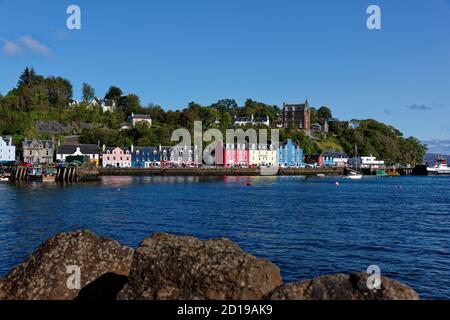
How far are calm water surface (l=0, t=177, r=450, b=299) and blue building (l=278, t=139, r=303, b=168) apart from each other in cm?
11458

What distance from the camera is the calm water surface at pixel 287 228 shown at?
24.2 m

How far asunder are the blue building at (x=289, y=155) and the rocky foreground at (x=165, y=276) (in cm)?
16393

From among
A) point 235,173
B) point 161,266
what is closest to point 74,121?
point 235,173

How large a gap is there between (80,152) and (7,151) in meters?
21.1

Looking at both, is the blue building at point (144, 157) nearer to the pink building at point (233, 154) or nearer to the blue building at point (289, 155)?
the pink building at point (233, 154)

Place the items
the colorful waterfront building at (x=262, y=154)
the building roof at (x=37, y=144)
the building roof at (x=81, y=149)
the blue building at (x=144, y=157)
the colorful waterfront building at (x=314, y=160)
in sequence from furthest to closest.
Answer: the colorful waterfront building at (x=314, y=160)
the colorful waterfront building at (x=262, y=154)
the blue building at (x=144, y=157)
the building roof at (x=37, y=144)
the building roof at (x=81, y=149)

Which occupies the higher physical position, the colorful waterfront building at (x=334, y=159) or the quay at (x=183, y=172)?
the colorful waterfront building at (x=334, y=159)

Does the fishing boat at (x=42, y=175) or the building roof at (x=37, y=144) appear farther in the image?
the building roof at (x=37, y=144)

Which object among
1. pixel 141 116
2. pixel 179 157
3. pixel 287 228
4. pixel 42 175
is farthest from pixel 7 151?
pixel 287 228

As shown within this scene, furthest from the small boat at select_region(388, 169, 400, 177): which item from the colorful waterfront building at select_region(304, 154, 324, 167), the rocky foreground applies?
the rocky foreground

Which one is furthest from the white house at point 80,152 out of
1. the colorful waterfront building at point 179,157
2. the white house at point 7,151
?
the colorful waterfront building at point 179,157

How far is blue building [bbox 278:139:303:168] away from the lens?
17575 cm

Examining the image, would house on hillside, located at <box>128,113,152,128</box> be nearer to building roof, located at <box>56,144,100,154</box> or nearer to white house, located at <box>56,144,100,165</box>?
building roof, located at <box>56,144,100,154</box>
